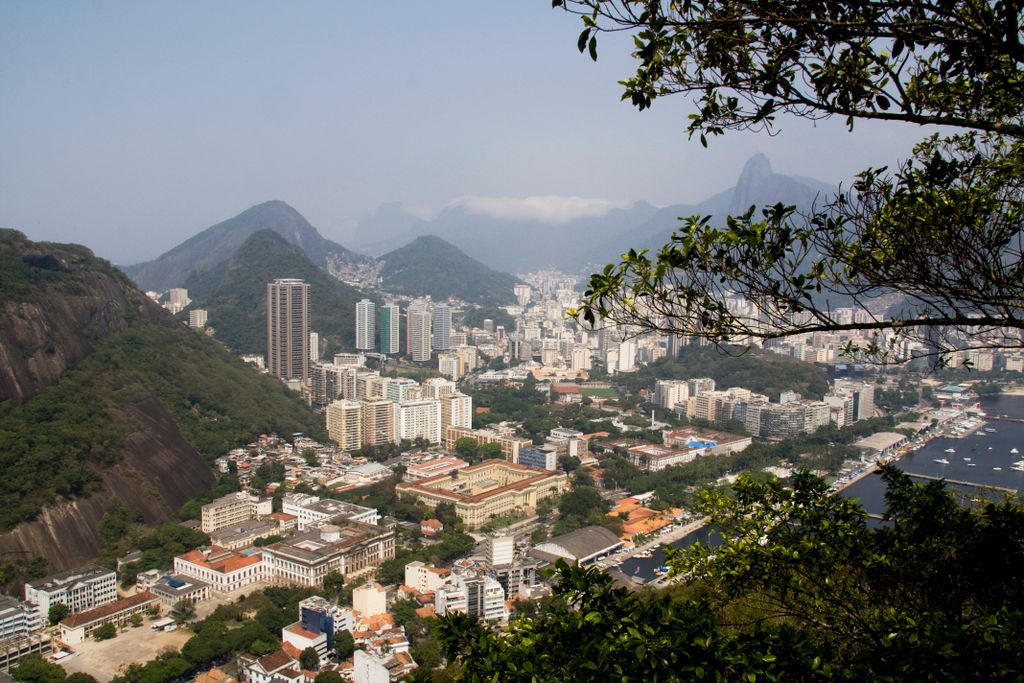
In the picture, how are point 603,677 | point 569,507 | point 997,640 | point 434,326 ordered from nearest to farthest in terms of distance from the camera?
point 997,640
point 603,677
point 569,507
point 434,326

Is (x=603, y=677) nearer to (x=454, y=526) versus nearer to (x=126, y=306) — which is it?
(x=454, y=526)

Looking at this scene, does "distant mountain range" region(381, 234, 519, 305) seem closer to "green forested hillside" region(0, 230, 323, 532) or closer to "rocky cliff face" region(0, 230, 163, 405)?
"green forested hillside" region(0, 230, 323, 532)

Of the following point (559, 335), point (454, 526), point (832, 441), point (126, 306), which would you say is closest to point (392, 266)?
point (559, 335)

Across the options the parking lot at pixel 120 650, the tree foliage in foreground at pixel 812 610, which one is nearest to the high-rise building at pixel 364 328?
the parking lot at pixel 120 650

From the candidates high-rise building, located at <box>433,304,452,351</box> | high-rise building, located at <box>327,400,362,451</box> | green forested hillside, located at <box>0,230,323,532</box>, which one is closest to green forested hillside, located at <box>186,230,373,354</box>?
high-rise building, located at <box>433,304,452,351</box>

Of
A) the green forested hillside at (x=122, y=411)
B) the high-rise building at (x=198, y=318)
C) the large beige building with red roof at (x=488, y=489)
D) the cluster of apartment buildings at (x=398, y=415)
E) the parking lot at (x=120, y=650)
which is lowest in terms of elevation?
the large beige building with red roof at (x=488, y=489)

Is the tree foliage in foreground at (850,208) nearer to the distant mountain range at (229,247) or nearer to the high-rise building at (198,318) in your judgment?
the high-rise building at (198,318)

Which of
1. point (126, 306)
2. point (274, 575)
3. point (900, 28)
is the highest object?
point (900, 28)
